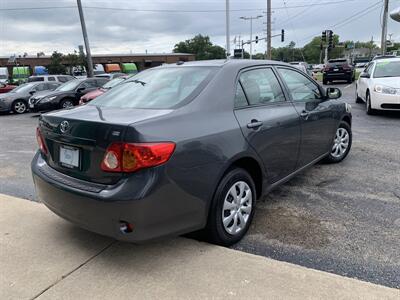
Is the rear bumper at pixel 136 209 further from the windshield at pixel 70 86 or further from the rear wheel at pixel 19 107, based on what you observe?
the rear wheel at pixel 19 107

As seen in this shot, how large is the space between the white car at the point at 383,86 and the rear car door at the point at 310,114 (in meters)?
5.24

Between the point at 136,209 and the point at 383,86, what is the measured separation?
8873 millimetres

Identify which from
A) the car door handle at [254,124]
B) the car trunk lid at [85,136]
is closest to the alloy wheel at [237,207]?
the car door handle at [254,124]

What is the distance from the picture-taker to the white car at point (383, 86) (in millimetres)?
9453

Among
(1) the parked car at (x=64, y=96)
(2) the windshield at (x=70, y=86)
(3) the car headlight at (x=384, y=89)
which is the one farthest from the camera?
(2) the windshield at (x=70, y=86)

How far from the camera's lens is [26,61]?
6644 centimetres

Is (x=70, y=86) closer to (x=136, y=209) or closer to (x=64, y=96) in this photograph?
(x=64, y=96)

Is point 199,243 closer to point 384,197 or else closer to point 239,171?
point 239,171

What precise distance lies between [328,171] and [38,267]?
3955 millimetres

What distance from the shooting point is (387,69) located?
34.3 feet

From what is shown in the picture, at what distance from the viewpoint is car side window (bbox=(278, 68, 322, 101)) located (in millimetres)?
4379

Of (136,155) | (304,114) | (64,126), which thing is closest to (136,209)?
(136,155)

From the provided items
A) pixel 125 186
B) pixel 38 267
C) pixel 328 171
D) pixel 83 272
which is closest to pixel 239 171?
pixel 125 186

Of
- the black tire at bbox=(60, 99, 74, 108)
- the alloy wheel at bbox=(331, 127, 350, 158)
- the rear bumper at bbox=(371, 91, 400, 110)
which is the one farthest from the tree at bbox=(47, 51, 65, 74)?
the alloy wheel at bbox=(331, 127, 350, 158)
